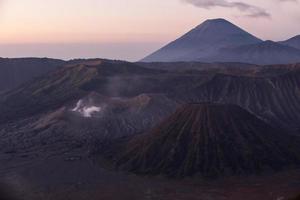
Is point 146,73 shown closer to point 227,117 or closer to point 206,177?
point 227,117

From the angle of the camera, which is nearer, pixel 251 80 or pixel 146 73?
pixel 251 80

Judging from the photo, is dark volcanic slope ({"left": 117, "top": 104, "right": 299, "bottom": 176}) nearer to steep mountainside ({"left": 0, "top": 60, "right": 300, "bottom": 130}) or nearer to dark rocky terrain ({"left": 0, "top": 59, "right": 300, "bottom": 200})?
dark rocky terrain ({"left": 0, "top": 59, "right": 300, "bottom": 200})

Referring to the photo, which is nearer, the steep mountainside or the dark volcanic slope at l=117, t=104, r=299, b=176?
the dark volcanic slope at l=117, t=104, r=299, b=176

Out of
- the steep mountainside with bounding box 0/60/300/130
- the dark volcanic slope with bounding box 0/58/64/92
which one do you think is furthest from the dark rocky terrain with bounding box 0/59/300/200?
the dark volcanic slope with bounding box 0/58/64/92

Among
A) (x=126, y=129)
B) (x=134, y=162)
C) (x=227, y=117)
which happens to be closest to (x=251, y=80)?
(x=126, y=129)

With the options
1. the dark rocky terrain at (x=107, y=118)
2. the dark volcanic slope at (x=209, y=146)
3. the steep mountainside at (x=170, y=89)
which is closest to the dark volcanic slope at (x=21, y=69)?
the dark rocky terrain at (x=107, y=118)

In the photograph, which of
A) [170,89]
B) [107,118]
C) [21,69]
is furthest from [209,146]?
[21,69]

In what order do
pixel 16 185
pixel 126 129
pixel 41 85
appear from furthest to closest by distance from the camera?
pixel 41 85
pixel 126 129
pixel 16 185
